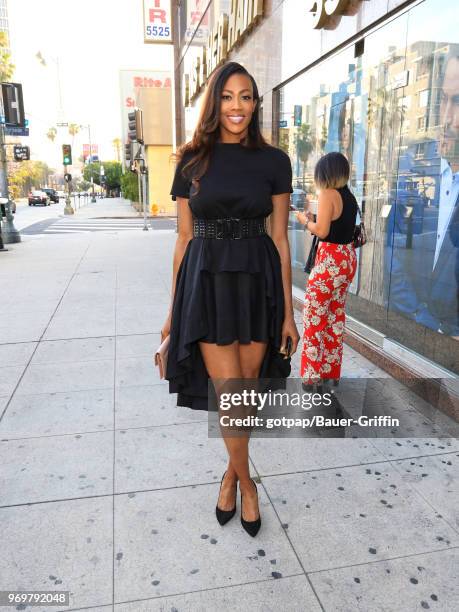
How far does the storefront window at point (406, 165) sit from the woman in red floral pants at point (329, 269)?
102cm

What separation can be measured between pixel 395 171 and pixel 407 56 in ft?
3.42

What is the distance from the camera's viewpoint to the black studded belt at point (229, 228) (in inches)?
93.2

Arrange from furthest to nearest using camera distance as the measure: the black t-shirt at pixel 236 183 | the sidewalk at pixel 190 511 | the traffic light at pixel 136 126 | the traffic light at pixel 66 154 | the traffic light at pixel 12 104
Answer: the traffic light at pixel 66 154, the traffic light at pixel 136 126, the traffic light at pixel 12 104, the black t-shirt at pixel 236 183, the sidewalk at pixel 190 511

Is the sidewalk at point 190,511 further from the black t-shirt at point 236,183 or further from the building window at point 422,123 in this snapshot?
the building window at point 422,123

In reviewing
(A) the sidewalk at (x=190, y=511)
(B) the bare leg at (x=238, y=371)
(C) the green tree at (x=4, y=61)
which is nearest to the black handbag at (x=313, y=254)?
(A) the sidewalk at (x=190, y=511)

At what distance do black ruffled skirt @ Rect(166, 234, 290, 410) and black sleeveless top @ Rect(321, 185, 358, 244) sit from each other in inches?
51.6

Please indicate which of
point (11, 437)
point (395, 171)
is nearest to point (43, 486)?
point (11, 437)

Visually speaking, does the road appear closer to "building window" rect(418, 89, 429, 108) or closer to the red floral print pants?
"building window" rect(418, 89, 429, 108)

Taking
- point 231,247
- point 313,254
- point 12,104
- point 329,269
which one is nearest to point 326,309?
point 329,269

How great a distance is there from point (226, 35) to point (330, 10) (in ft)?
16.3

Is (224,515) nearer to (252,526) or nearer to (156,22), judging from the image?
(252,526)

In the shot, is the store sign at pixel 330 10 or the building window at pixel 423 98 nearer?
the building window at pixel 423 98

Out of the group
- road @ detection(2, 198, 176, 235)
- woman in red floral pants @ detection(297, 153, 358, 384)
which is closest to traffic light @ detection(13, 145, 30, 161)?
road @ detection(2, 198, 176, 235)

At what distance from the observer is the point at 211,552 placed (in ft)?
7.86
